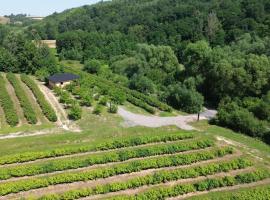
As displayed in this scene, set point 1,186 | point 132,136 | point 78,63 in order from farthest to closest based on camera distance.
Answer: point 78,63 < point 132,136 < point 1,186

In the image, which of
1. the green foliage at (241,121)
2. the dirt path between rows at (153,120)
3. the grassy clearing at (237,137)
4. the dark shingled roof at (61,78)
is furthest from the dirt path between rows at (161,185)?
the dark shingled roof at (61,78)

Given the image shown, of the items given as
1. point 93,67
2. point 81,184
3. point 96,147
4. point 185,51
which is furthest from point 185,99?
point 93,67

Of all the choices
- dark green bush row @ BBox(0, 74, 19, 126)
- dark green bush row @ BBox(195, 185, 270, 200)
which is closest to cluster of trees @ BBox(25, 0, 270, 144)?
dark green bush row @ BBox(195, 185, 270, 200)

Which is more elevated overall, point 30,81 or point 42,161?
point 30,81

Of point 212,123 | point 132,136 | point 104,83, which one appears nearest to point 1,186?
point 132,136

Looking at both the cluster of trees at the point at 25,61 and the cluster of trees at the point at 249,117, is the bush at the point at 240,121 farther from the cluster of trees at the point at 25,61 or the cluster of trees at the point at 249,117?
the cluster of trees at the point at 25,61

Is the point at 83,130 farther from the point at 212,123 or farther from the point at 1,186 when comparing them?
the point at 212,123
